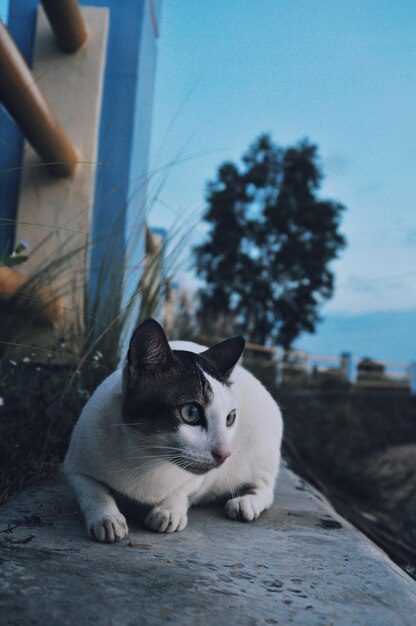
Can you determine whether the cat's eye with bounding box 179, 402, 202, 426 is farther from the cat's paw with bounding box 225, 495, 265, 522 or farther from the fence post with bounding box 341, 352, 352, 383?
the fence post with bounding box 341, 352, 352, 383

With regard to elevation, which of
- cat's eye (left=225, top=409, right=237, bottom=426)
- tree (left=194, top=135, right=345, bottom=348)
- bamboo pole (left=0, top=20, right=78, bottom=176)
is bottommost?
cat's eye (left=225, top=409, right=237, bottom=426)

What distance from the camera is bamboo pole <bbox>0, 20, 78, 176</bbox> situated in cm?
270

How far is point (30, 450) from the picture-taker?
2.37m

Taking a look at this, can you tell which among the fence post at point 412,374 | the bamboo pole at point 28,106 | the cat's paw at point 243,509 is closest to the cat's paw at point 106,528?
the cat's paw at point 243,509

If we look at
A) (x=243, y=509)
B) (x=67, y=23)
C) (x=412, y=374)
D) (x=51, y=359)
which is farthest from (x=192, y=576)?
(x=412, y=374)

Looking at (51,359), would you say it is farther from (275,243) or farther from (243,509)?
(275,243)

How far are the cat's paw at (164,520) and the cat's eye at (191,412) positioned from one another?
330 mm

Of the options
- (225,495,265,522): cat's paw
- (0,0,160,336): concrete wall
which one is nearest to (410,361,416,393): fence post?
(0,0,160,336): concrete wall

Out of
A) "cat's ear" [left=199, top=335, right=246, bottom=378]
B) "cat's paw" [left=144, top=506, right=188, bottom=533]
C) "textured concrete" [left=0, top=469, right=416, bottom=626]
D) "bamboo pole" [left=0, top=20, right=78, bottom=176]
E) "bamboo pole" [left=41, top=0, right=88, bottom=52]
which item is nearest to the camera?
"textured concrete" [left=0, top=469, right=416, bottom=626]

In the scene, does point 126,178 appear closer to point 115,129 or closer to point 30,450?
point 115,129

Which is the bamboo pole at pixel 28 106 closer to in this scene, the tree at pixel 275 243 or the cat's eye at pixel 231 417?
the cat's eye at pixel 231 417

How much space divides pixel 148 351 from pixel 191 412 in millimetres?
204

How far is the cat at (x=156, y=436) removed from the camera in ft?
5.14

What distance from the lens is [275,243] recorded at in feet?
81.3
